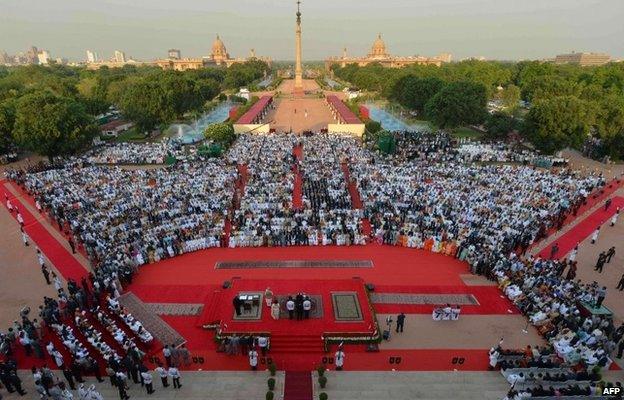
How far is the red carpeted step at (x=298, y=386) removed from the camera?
41.2 feet

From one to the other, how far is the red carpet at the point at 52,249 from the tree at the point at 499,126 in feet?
139

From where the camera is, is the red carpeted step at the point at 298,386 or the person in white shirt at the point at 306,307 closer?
the red carpeted step at the point at 298,386

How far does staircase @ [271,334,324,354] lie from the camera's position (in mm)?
14594

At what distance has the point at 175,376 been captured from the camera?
12609 millimetres

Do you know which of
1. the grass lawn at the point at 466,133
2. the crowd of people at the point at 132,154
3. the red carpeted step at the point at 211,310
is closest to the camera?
the red carpeted step at the point at 211,310

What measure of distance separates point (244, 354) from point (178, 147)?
31840mm

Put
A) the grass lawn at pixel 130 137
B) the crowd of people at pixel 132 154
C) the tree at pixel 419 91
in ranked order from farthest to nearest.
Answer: the tree at pixel 419 91 → the grass lawn at pixel 130 137 → the crowd of people at pixel 132 154

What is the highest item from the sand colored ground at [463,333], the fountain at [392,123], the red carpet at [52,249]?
the fountain at [392,123]

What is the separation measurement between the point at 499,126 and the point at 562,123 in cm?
837

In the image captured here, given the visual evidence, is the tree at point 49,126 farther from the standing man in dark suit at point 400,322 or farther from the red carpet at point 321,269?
the standing man in dark suit at point 400,322

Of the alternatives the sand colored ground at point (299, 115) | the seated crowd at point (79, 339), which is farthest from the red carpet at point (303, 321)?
the sand colored ground at point (299, 115)

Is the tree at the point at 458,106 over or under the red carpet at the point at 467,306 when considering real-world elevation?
over

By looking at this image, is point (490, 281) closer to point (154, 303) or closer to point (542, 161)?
point (154, 303)

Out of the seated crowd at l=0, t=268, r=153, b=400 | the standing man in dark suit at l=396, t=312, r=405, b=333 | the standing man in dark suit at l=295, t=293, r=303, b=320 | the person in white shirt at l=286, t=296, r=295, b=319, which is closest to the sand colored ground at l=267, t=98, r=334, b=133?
the person in white shirt at l=286, t=296, r=295, b=319
